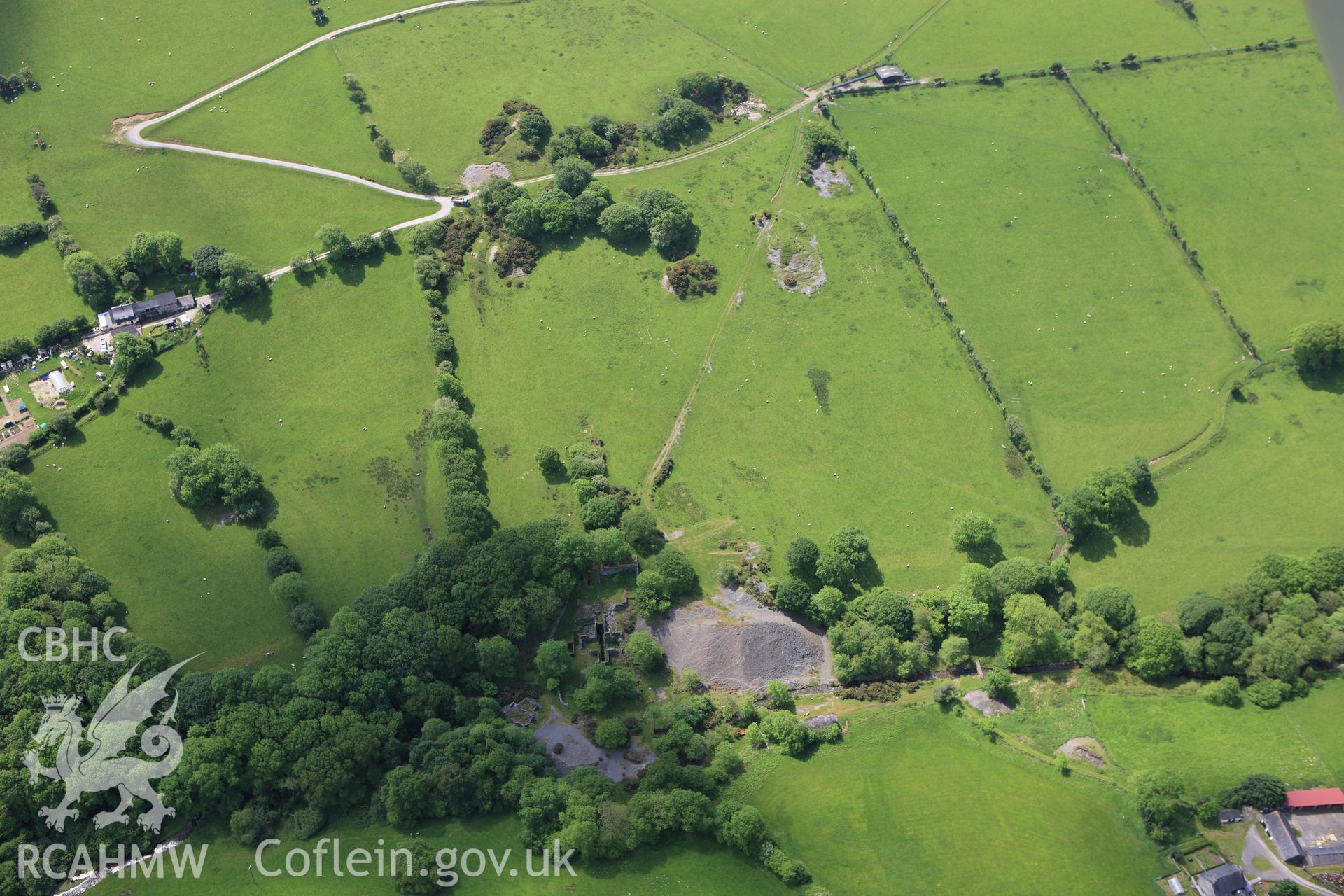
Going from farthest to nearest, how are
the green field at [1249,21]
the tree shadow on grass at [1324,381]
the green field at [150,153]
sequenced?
the green field at [1249,21], the green field at [150,153], the tree shadow on grass at [1324,381]

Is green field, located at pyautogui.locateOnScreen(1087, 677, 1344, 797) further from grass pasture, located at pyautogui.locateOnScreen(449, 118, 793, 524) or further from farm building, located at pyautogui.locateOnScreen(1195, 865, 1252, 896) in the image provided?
grass pasture, located at pyautogui.locateOnScreen(449, 118, 793, 524)

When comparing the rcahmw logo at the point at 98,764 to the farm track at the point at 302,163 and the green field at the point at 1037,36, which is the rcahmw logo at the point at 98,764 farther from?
the green field at the point at 1037,36

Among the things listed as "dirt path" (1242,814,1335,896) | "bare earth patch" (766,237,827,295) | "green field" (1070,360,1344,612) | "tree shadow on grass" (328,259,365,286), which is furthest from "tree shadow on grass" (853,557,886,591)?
"tree shadow on grass" (328,259,365,286)

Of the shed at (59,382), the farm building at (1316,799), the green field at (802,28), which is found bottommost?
the farm building at (1316,799)

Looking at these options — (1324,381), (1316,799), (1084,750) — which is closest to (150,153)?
(1084,750)

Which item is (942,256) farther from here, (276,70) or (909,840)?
(276,70)

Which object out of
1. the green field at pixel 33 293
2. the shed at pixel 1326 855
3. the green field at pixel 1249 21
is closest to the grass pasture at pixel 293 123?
the green field at pixel 33 293
